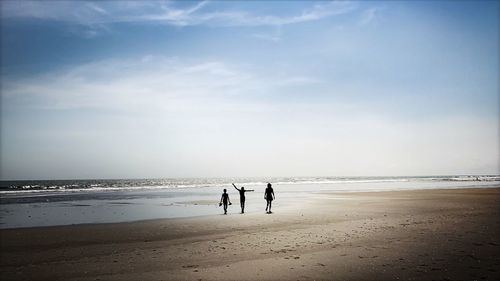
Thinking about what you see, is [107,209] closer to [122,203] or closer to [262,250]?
[122,203]

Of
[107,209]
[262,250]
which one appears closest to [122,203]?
[107,209]

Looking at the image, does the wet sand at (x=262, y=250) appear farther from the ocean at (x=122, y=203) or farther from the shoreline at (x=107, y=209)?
the ocean at (x=122, y=203)

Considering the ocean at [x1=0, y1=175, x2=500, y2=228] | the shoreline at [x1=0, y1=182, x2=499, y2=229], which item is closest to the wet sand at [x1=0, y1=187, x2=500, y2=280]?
the shoreline at [x1=0, y1=182, x2=499, y2=229]

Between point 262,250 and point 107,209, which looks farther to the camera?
point 107,209

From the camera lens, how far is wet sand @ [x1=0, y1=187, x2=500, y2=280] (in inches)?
353

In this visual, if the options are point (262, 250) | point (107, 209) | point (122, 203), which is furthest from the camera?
point (122, 203)

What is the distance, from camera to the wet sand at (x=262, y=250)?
353 inches

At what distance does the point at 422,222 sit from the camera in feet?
55.5

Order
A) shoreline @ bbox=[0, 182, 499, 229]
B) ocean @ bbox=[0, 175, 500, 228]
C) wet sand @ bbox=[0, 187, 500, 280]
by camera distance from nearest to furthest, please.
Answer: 1. wet sand @ bbox=[0, 187, 500, 280]
2. shoreline @ bbox=[0, 182, 499, 229]
3. ocean @ bbox=[0, 175, 500, 228]

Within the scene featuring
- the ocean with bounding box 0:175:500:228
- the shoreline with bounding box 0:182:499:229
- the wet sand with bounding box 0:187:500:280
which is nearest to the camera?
the wet sand with bounding box 0:187:500:280

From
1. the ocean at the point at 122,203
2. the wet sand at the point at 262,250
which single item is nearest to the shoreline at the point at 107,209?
the ocean at the point at 122,203

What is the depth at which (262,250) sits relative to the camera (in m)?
11.4

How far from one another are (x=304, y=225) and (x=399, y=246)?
5.72 meters

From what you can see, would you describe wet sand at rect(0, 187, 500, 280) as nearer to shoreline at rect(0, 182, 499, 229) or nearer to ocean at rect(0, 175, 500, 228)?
shoreline at rect(0, 182, 499, 229)
